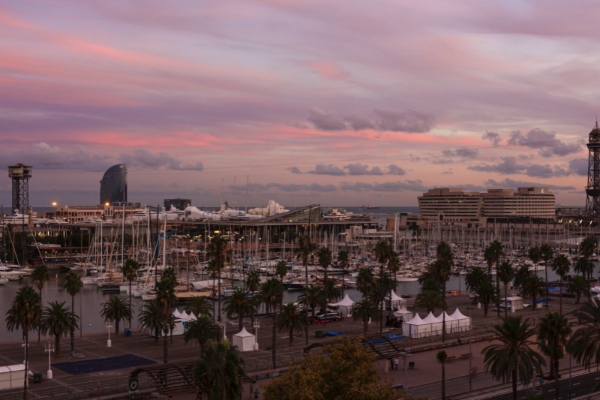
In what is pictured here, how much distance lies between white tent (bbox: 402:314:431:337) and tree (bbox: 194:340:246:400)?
112ft

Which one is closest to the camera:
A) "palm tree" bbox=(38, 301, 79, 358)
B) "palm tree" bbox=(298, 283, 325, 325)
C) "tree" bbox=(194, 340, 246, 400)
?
"tree" bbox=(194, 340, 246, 400)

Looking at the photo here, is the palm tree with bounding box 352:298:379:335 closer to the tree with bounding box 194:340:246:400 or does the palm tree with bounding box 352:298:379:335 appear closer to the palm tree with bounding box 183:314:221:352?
the palm tree with bounding box 183:314:221:352

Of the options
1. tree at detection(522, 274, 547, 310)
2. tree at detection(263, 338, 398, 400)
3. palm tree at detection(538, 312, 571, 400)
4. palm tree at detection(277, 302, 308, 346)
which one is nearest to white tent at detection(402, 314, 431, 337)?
palm tree at detection(277, 302, 308, 346)

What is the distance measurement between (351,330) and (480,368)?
57.4 feet

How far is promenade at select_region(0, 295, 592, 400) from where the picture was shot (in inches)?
1752

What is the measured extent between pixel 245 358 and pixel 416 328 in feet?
55.2

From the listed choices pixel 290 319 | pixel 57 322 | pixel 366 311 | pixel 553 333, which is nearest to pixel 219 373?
pixel 553 333

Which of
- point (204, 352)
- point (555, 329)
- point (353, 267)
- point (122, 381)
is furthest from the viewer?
point (353, 267)

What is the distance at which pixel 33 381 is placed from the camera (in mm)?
46812

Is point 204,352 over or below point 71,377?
over

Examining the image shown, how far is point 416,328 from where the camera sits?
62.6 metres

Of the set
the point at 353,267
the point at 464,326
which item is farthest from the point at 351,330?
the point at 353,267

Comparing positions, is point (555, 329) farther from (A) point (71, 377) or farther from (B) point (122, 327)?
(B) point (122, 327)

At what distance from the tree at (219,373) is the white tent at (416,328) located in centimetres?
3422
